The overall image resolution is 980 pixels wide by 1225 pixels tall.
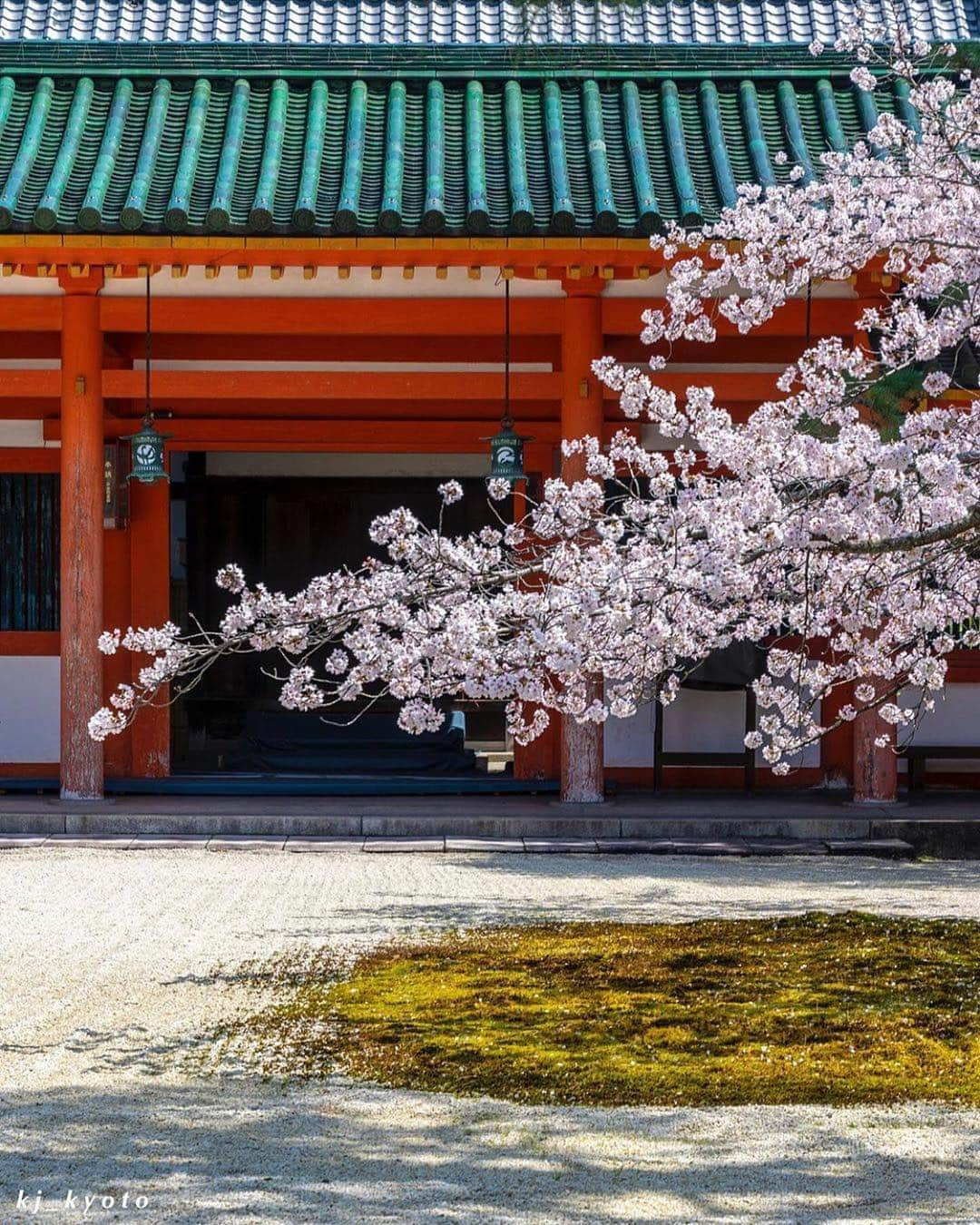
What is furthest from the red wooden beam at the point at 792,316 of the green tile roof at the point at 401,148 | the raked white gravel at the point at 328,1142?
the raked white gravel at the point at 328,1142

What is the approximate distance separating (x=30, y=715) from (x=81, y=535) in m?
2.04

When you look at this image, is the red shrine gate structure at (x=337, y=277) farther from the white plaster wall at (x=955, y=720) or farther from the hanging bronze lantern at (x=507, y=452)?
the hanging bronze lantern at (x=507, y=452)

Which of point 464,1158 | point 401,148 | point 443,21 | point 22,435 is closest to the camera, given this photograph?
point 464,1158

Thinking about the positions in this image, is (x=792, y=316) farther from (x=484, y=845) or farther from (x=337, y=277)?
(x=484, y=845)

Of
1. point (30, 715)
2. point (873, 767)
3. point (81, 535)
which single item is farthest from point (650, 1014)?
point (30, 715)

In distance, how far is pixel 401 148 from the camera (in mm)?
10477

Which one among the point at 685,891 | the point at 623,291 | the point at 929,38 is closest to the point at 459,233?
the point at 623,291

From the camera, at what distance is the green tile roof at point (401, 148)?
9.67 meters

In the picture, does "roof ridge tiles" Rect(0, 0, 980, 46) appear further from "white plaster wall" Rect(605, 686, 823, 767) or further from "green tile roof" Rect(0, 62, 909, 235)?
"white plaster wall" Rect(605, 686, 823, 767)

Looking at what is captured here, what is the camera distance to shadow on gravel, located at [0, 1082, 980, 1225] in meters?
4.01

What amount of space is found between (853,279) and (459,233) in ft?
8.46

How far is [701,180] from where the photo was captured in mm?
10352

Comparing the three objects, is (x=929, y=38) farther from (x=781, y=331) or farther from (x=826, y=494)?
(x=826, y=494)

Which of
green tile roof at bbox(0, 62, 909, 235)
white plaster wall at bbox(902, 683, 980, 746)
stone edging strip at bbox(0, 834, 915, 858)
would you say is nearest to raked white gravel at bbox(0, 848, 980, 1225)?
stone edging strip at bbox(0, 834, 915, 858)
